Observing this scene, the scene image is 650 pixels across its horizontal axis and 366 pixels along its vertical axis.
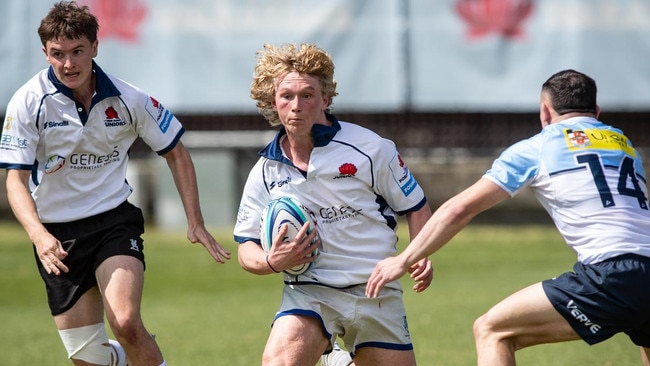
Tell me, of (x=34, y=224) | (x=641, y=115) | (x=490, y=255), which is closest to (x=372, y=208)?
(x=34, y=224)

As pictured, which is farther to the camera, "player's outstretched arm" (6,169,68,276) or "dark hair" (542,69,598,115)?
"player's outstretched arm" (6,169,68,276)

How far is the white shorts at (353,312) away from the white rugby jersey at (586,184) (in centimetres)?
96

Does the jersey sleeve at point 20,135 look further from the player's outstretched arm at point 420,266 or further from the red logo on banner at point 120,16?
the red logo on banner at point 120,16

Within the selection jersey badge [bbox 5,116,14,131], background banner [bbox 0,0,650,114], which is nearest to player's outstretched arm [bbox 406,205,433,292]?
jersey badge [bbox 5,116,14,131]

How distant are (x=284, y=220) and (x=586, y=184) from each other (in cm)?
143

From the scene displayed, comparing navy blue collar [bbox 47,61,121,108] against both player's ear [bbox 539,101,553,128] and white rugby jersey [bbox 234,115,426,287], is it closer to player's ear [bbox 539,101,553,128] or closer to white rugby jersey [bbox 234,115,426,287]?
white rugby jersey [bbox 234,115,426,287]

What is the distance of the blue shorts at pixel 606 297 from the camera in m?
4.95

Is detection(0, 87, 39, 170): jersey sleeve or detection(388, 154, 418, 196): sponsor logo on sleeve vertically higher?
detection(0, 87, 39, 170): jersey sleeve

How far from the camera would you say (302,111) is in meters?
5.50

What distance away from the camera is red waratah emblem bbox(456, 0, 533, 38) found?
16047 millimetres

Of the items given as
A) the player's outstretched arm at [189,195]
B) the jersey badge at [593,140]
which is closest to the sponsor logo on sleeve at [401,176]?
the jersey badge at [593,140]

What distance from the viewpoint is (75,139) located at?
19.7ft

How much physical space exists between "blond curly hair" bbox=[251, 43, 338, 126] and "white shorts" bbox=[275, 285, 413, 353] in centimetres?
92

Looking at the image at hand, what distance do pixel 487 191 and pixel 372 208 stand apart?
0.79 metres
